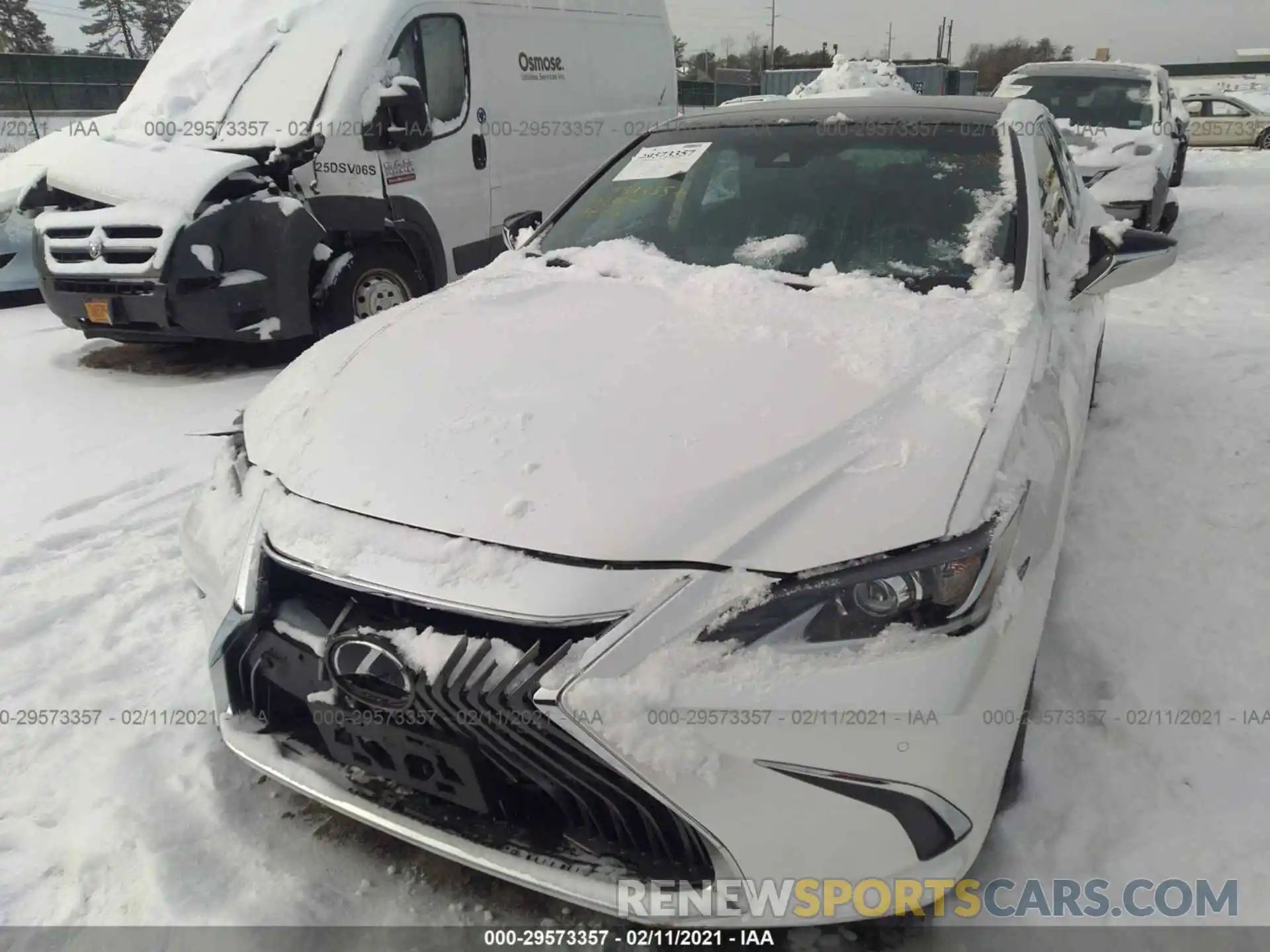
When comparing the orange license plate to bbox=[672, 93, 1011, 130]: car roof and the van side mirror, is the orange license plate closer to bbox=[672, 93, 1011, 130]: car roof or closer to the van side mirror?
the van side mirror

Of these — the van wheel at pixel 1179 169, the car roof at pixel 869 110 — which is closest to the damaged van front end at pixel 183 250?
the car roof at pixel 869 110

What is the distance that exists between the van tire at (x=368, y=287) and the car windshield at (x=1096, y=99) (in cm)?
693

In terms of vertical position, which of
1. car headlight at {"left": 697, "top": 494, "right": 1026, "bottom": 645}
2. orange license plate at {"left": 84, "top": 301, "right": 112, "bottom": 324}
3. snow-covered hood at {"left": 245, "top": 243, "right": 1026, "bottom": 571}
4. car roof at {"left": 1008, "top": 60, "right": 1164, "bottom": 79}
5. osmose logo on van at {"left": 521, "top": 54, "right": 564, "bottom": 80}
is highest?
osmose logo on van at {"left": 521, "top": 54, "right": 564, "bottom": 80}

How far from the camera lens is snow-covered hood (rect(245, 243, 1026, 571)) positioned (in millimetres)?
1705

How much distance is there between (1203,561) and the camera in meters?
3.21

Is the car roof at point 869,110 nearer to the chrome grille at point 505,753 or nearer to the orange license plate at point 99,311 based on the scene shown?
the chrome grille at point 505,753

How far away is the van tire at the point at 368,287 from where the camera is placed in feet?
18.6

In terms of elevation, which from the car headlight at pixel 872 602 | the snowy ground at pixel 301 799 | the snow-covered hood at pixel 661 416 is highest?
the snow-covered hood at pixel 661 416

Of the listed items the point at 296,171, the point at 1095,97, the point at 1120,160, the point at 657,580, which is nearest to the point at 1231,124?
the point at 1095,97

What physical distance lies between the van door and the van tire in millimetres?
261

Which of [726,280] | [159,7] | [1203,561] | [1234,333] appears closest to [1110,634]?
[1203,561]

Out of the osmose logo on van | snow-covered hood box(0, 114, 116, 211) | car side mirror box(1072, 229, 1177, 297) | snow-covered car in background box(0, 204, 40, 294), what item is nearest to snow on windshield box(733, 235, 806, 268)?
car side mirror box(1072, 229, 1177, 297)

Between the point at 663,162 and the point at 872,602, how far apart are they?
2.29 m

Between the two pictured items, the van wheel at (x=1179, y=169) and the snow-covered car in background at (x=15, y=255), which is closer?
the snow-covered car in background at (x=15, y=255)
